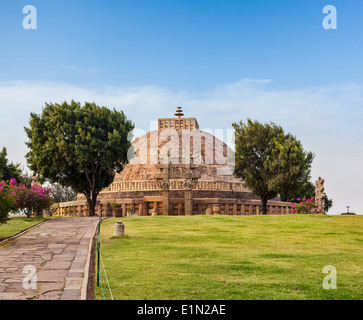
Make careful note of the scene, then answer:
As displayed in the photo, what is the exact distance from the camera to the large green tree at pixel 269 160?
109ft

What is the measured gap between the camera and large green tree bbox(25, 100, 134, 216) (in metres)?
31.2

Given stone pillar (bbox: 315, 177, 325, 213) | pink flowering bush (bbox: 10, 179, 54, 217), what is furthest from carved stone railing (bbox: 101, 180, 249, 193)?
pink flowering bush (bbox: 10, 179, 54, 217)

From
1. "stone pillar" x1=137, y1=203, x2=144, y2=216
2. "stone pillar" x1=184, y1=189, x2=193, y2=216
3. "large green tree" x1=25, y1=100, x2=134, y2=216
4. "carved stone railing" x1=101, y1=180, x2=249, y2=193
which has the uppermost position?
"large green tree" x1=25, y1=100, x2=134, y2=216

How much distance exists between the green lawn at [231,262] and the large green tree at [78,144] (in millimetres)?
13275

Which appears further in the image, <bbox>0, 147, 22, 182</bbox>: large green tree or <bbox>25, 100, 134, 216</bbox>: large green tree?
<bbox>0, 147, 22, 182</bbox>: large green tree

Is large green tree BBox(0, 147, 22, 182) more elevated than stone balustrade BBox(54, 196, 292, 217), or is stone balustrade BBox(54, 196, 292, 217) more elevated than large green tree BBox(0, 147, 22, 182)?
large green tree BBox(0, 147, 22, 182)

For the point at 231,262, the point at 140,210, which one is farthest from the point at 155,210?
the point at 231,262

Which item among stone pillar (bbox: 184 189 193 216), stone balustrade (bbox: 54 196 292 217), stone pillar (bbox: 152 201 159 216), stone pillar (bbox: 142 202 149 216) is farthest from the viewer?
stone pillar (bbox: 142 202 149 216)

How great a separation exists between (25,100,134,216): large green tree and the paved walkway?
13759mm

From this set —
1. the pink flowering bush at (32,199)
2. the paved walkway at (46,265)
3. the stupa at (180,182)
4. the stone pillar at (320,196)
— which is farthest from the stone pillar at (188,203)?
the paved walkway at (46,265)

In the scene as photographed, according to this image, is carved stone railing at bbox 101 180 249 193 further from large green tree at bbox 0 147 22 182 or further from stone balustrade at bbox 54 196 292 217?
large green tree at bbox 0 147 22 182

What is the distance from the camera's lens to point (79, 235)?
667 inches

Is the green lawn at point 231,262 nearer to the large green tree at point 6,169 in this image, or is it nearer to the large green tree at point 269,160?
the large green tree at point 269,160
